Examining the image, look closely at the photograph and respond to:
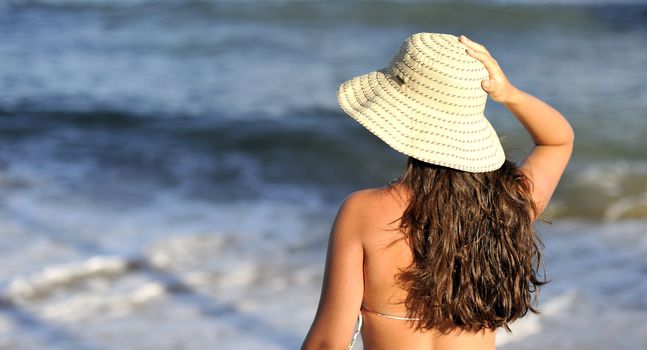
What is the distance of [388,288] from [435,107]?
41 centimetres

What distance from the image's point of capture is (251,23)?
518 inches

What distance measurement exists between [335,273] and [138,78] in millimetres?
8531

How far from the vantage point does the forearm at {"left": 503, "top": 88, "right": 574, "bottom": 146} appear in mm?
2066

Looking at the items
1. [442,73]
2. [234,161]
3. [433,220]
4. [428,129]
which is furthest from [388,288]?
[234,161]

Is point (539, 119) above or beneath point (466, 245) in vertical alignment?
above

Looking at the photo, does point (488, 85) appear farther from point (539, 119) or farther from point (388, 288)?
point (388, 288)

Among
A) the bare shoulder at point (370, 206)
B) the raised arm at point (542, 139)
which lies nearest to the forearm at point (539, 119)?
the raised arm at point (542, 139)

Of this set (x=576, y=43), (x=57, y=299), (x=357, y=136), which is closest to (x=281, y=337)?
(x=57, y=299)

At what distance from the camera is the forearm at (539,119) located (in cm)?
207

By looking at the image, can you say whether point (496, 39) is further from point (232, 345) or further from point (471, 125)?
point (471, 125)

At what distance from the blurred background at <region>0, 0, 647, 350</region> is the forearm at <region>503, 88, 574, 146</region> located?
39cm

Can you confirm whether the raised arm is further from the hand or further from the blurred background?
the blurred background

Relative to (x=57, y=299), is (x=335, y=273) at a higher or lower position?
lower

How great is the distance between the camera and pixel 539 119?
2.14 meters
